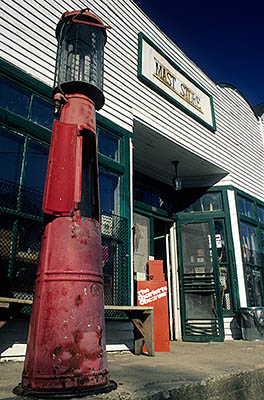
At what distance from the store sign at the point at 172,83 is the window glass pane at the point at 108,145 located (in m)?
1.64

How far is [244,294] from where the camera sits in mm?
7367

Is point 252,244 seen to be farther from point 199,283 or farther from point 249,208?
point 199,283

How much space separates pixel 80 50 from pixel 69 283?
207 cm

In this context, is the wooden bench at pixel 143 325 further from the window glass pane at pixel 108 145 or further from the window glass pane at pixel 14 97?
the window glass pane at pixel 14 97

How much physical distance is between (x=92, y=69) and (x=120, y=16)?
4305 millimetres

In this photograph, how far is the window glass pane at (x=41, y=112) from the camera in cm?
440

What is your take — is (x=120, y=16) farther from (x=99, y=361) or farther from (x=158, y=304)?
(x=99, y=361)

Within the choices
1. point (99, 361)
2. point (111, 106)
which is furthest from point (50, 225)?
point (111, 106)

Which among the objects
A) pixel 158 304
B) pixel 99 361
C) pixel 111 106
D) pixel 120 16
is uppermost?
pixel 120 16

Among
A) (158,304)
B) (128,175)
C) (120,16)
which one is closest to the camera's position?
(158,304)

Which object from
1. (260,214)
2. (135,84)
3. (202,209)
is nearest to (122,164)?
(135,84)

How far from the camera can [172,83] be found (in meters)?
7.14

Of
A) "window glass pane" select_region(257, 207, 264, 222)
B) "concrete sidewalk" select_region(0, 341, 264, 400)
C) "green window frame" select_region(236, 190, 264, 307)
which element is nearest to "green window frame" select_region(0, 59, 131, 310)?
"concrete sidewalk" select_region(0, 341, 264, 400)

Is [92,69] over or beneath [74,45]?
beneath
